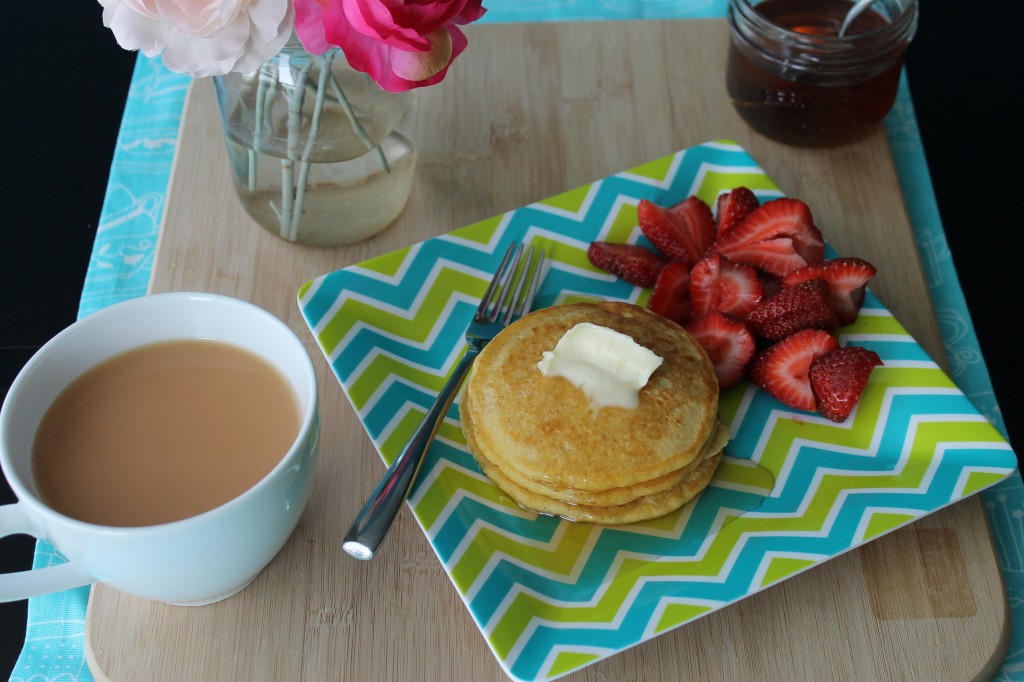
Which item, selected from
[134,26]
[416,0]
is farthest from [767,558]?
[134,26]

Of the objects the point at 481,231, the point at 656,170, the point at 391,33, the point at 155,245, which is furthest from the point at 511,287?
the point at 155,245

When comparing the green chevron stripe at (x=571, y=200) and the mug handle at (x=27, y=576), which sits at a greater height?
the mug handle at (x=27, y=576)

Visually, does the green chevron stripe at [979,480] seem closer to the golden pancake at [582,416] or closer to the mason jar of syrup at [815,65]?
the golden pancake at [582,416]

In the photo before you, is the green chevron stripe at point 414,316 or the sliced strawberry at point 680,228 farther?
the sliced strawberry at point 680,228

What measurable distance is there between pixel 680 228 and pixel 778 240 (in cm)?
14

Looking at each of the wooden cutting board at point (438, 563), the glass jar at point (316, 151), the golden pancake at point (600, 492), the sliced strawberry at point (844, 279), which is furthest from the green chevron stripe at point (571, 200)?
the golden pancake at point (600, 492)

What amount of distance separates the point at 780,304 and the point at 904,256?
35 centimetres

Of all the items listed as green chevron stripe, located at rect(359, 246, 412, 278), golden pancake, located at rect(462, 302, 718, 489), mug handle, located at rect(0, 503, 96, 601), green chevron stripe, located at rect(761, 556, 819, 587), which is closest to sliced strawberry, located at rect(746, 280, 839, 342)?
golden pancake, located at rect(462, 302, 718, 489)

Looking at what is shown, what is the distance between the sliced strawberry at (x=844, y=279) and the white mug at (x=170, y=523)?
716 mm

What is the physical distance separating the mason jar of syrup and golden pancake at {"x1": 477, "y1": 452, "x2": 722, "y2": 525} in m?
0.77

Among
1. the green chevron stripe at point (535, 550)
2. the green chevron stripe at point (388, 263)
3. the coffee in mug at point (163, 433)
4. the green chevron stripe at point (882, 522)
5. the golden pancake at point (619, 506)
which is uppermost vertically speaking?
the coffee in mug at point (163, 433)

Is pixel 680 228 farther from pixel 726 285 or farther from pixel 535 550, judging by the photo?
pixel 535 550

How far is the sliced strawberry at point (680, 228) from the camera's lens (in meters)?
1.46

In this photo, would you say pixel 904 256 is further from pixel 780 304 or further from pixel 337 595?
pixel 337 595
